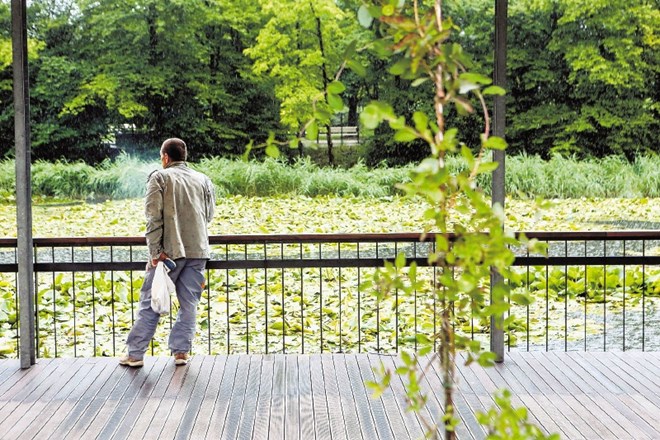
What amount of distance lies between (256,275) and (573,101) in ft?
18.5

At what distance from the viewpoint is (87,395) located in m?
3.85

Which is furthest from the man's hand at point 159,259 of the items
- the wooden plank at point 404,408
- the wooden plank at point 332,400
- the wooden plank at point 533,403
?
the wooden plank at point 533,403

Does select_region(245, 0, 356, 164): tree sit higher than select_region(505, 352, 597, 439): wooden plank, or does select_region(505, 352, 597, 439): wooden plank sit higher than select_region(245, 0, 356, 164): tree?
select_region(245, 0, 356, 164): tree

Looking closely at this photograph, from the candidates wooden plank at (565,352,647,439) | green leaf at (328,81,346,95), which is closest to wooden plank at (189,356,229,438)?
wooden plank at (565,352,647,439)

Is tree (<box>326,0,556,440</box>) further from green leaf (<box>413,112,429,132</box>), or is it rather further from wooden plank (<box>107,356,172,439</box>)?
wooden plank (<box>107,356,172,439</box>)

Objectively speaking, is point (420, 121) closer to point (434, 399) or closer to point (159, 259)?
point (434, 399)

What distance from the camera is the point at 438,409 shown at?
352 cm

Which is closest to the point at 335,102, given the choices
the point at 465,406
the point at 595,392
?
the point at 465,406

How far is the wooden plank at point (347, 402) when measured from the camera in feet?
10.9

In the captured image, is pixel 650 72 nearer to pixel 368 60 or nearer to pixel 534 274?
pixel 368 60

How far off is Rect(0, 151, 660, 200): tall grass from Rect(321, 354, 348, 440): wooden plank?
6381 mm

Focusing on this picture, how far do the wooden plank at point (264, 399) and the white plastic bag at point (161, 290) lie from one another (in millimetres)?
577

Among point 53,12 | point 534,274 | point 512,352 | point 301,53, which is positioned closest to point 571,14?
point 301,53

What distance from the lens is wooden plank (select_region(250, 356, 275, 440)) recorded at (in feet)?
10.9
